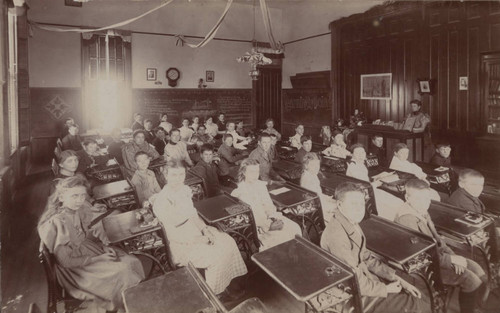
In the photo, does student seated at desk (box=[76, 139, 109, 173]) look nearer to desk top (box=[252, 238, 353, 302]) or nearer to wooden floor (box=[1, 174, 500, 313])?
wooden floor (box=[1, 174, 500, 313])

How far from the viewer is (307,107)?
12.0 metres

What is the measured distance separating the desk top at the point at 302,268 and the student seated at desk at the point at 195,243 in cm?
77

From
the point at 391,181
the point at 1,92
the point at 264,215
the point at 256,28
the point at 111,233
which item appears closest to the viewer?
the point at 111,233

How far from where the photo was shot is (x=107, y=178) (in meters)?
4.75

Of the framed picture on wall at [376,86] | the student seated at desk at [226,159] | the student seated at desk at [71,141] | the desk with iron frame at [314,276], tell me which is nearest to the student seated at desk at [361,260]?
the desk with iron frame at [314,276]

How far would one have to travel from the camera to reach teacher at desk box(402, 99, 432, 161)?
742 centimetres

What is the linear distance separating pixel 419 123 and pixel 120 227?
6.72 meters

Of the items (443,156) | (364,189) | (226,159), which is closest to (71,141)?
(226,159)

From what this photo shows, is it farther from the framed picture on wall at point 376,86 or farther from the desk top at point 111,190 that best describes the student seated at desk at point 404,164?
the framed picture on wall at point 376,86

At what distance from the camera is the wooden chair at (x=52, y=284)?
7.39 ft

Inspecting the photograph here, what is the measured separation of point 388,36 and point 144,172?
737cm

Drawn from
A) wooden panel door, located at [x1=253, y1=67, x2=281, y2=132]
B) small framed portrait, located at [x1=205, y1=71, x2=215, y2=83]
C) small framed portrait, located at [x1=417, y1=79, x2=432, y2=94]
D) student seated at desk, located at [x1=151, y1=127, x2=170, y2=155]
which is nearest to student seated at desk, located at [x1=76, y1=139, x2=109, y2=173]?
student seated at desk, located at [x1=151, y1=127, x2=170, y2=155]

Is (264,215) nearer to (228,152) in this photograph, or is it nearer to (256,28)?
(228,152)

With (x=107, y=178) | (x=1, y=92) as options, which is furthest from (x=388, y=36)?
(x=1, y=92)
